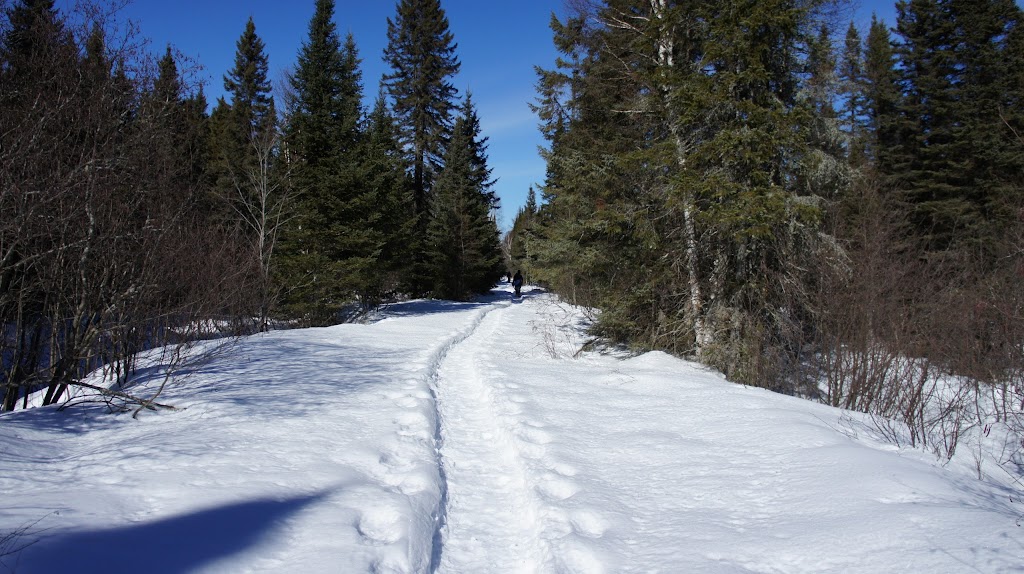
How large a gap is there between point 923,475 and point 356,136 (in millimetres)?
19526

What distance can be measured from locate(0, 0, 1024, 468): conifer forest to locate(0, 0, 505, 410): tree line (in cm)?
5

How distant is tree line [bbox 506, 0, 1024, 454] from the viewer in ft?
26.6

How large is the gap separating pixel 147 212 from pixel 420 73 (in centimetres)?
2426

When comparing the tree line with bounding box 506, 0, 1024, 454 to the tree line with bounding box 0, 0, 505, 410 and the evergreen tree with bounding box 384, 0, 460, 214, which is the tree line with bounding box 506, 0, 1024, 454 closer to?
the tree line with bounding box 0, 0, 505, 410

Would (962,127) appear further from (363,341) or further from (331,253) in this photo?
(331,253)

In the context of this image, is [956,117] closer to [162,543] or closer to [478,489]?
[478,489]

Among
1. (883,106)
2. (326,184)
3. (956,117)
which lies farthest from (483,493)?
(883,106)

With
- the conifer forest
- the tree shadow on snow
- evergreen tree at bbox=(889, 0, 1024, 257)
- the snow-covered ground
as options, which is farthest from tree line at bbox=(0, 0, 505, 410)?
evergreen tree at bbox=(889, 0, 1024, 257)

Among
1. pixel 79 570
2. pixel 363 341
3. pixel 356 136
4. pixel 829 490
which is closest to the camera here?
pixel 79 570

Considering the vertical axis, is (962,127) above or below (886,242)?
above

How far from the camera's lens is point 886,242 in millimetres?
10250

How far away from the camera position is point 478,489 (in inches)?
163

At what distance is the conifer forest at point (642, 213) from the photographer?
5875 mm

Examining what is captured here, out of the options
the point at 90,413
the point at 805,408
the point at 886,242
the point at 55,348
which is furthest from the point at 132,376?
the point at 886,242
